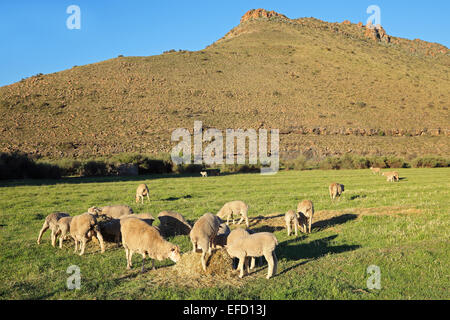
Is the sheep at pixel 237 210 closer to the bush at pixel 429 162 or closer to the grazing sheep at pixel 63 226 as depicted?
the grazing sheep at pixel 63 226

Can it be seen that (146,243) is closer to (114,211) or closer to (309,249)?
(114,211)

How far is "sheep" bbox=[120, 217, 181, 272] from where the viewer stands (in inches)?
306

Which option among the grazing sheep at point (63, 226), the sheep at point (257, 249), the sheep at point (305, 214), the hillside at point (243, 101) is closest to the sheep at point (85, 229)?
the grazing sheep at point (63, 226)

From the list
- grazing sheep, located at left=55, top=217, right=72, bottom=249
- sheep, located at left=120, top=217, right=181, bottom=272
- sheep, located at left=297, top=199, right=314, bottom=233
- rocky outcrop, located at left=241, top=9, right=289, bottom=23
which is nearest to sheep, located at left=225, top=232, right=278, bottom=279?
sheep, located at left=120, top=217, right=181, bottom=272

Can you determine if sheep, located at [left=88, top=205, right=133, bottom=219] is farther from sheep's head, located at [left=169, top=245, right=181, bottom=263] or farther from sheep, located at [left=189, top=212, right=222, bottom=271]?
sheep's head, located at [left=169, top=245, right=181, bottom=263]

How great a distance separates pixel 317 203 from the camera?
19.0 meters

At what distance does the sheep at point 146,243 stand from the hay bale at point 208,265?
0.70 ft

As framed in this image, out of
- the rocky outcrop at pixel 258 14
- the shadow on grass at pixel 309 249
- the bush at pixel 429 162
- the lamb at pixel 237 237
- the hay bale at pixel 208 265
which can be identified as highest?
the rocky outcrop at pixel 258 14

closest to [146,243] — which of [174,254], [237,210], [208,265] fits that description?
[174,254]

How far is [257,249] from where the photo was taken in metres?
7.64

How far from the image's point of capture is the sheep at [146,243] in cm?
778
